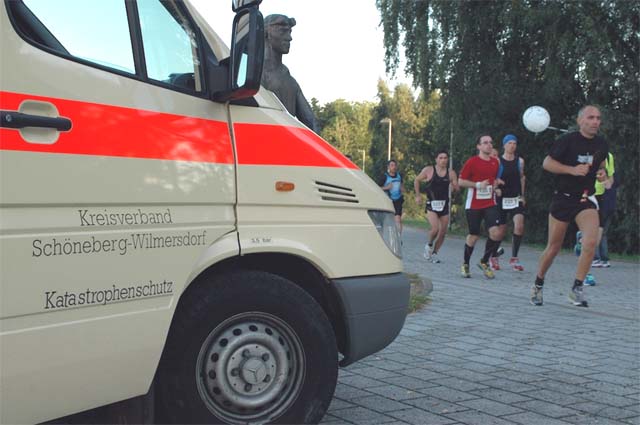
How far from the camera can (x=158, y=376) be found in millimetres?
3293

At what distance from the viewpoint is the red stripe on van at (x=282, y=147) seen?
346 cm

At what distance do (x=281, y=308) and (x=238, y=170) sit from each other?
670 mm

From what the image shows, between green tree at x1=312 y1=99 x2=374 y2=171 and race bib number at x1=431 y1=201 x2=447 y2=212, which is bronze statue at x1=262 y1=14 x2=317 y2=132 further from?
green tree at x1=312 y1=99 x2=374 y2=171

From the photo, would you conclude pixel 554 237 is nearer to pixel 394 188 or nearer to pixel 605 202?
pixel 605 202

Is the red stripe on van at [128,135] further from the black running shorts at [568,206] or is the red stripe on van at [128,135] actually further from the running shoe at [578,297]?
the running shoe at [578,297]

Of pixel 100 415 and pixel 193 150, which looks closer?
pixel 193 150

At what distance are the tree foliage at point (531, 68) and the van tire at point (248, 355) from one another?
15346 mm

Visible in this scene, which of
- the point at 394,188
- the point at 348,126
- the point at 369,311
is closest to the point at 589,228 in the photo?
the point at 369,311

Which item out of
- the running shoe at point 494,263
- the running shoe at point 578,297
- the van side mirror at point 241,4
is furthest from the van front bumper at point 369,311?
the running shoe at point 494,263

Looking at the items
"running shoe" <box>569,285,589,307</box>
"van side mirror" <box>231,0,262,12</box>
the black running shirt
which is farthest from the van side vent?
"running shoe" <box>569,285,589,307</box>

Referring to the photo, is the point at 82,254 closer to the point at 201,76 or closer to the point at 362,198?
the point at 201,76

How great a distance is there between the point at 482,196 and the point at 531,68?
11.3 metres

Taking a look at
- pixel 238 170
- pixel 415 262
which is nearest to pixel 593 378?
pixel 238 170

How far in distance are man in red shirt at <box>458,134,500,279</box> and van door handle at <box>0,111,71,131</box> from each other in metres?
8.80
